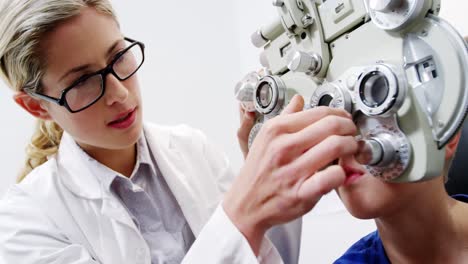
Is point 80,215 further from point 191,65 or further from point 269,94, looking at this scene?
point 191,65

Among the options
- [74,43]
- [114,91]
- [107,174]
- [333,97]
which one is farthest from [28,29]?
[333,97]

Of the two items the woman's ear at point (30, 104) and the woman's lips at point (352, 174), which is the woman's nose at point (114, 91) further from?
the woman's lips at point (352, 174)

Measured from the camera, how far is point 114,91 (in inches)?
34.0

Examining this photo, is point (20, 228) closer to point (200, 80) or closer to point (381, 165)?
point (381, 165)

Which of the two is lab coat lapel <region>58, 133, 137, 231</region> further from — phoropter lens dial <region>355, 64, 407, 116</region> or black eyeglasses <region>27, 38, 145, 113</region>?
phoropter lens dial <region>355, 64, 407, 116</region>

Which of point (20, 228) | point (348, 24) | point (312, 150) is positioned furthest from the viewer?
point (20, 228)

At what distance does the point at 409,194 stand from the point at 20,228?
84cm

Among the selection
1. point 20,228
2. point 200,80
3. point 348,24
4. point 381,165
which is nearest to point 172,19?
point 200,80

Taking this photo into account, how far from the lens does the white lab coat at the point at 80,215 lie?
863 millimetres

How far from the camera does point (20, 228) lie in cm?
87

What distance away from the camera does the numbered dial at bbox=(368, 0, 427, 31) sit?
0.50 m

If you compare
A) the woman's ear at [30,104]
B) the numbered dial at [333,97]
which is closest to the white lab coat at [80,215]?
the woman's ear at [30,104]

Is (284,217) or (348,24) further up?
(348,24)

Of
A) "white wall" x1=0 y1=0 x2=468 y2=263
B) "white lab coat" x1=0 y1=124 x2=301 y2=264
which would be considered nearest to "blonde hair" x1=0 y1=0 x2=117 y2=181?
"white lab coat" x1=0 y1=124 x2=301 y2=264
